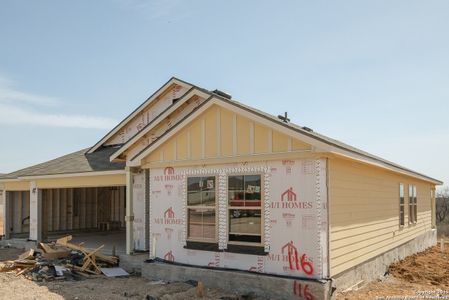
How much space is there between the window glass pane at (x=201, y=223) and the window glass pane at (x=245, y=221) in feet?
1.93

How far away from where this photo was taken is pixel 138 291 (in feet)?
33.7

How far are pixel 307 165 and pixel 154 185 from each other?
4.76m

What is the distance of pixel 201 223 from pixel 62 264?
5.09 meters

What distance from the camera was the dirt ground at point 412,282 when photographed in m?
9.62

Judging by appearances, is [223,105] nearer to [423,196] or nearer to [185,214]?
[185,214]

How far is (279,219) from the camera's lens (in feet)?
31.1

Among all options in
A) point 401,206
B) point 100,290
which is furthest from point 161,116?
point 401,206

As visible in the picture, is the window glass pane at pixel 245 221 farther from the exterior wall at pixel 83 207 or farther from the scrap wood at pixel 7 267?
the exterior wall at pixel 83 207

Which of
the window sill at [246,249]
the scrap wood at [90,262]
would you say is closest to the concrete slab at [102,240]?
the scrap wood at [90,262]

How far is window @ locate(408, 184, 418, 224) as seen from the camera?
56.3 ft

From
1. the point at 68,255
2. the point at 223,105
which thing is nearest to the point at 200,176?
the point at 223,105

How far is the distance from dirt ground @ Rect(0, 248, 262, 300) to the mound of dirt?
5873 mm

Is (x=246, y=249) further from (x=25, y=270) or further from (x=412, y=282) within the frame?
(x=25, y=270)

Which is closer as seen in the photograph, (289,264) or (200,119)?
(289,264)
